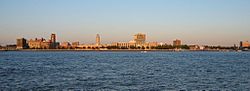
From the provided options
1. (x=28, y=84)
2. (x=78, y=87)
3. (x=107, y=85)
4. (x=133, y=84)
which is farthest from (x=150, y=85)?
(x=28, y=84)

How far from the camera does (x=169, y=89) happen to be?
31016mm

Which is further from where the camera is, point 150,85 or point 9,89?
point 150,85

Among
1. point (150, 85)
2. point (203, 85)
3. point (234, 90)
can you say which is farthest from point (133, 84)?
point (234, 90)

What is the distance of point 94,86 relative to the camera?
32.5 metres

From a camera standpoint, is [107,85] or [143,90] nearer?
[143,90]

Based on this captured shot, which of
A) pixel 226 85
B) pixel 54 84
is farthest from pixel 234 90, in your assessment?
pixel 54 84

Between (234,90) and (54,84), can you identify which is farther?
(54,84)

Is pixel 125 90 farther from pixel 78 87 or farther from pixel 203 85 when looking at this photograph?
pixel 203 85

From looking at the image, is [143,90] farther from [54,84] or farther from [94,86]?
[54,84]

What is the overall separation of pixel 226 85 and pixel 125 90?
9.32 meters

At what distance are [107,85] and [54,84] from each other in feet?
15.2

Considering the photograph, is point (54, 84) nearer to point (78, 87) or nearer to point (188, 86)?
point (78, 87)

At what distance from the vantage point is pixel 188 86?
3303 centimetres

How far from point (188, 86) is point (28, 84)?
13522 millimetres
